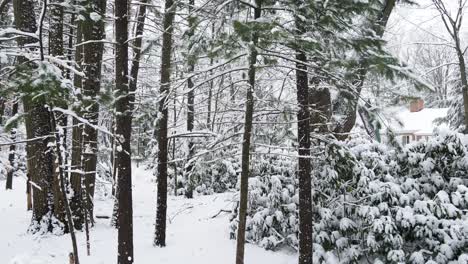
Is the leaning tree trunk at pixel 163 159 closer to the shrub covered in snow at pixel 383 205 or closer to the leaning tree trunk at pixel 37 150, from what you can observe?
the shrub covered in snow at pixel 383 205

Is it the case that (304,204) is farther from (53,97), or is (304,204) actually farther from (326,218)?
(53,97)

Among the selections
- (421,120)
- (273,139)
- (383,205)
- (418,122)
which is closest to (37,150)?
(273,139)

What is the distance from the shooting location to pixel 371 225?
727 cm

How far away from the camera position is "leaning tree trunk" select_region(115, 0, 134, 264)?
6.28 m

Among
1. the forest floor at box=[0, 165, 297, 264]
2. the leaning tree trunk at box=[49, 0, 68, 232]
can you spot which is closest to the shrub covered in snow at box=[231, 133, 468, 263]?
the forest floor at box=[0, 165, 297, 264]

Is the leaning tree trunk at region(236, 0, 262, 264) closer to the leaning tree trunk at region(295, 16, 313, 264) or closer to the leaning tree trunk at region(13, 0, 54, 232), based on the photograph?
the leaning tree trunk at region(295, 16, 313, 264)

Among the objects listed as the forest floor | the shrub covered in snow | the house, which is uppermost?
the house

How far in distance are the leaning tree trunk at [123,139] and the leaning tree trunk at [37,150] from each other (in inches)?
143

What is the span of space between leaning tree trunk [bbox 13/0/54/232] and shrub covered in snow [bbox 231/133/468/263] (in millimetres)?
4919

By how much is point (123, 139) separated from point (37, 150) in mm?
4331

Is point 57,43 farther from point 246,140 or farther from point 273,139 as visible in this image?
point 246,140

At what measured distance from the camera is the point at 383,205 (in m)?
7.32

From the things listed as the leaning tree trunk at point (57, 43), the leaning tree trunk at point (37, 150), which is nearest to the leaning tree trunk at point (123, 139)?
the leaning tree trunk at point (37, 150)

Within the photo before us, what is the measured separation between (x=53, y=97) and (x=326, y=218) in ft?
17.2
